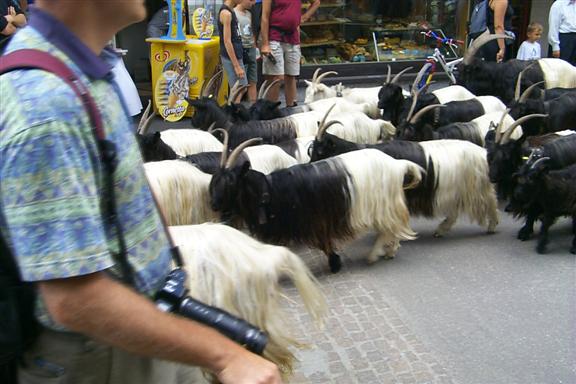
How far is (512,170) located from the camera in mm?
5438

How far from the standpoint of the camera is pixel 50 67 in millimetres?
1109

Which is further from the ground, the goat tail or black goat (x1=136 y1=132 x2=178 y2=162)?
black goat (x1=136 y1=132 x2=178 y2=162)

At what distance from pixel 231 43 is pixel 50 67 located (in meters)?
7.28

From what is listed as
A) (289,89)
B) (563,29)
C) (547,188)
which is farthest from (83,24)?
(563,29)

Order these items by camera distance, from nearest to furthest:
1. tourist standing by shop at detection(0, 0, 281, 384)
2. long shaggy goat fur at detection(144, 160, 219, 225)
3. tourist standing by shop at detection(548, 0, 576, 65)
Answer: tourist standing by shop at detection(0, 0, 281, 384)
long shaggy goat fur at detection(144, 160, 219, 225)
tourist standing by shop at detection(548, 0, 576, 65)

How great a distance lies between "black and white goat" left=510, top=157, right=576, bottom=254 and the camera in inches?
197

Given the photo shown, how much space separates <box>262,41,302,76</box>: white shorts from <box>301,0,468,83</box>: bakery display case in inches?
108

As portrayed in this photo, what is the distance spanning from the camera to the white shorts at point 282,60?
884 centimetres

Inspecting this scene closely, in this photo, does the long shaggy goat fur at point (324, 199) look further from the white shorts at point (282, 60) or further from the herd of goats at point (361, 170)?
the white shorts at point (282, 60)

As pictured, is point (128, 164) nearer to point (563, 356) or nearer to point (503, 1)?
point (563, 356)

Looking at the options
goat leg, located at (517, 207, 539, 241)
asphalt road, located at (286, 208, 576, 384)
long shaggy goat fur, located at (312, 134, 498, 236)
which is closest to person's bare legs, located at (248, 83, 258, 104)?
long shaggy goat fur, located at (312, 134, 498, 236)

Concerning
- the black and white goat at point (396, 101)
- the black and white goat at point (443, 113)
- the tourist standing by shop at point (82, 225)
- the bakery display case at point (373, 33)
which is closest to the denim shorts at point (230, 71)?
the black and white goat at point (396, 101)

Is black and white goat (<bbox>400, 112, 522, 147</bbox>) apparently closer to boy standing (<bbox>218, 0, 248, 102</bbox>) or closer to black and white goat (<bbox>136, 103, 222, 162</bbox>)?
black and white goat (<bbox>136, 103, 222, 162</bbox>)

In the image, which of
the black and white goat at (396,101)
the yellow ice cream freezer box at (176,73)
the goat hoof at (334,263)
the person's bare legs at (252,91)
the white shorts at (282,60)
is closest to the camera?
the goat hoof at (334,263)
